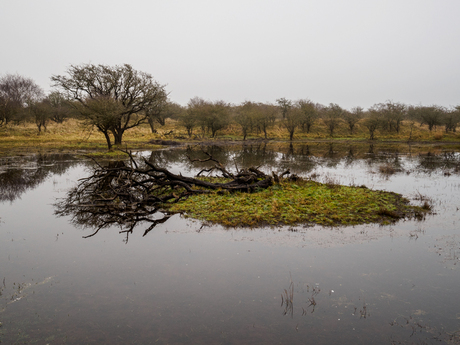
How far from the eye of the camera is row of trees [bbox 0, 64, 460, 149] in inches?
1572

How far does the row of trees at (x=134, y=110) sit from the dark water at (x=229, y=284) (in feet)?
99.7

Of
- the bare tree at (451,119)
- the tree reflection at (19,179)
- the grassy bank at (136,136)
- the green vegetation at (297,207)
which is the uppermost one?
the bare tree at (451,119)

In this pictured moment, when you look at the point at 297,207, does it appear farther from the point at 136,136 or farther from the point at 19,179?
the point at 136,136

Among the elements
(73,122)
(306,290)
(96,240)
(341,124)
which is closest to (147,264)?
(96,240)

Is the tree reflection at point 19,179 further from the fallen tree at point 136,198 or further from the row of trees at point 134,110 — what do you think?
the row of trees at point 134,110

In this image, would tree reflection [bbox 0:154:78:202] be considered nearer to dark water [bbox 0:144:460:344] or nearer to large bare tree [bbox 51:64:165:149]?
dark water [bbox 0:144:460:344]

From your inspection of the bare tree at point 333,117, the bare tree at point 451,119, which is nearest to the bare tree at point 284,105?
the bare tree at point 333,117

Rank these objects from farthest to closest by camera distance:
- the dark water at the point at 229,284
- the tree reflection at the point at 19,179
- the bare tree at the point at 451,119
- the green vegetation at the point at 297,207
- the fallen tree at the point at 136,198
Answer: the bare tree at the point at 451,119 → the tree reflection at the point at 19,179 → the fallen tree at the point at 136,198 → the green vegetation at the point at 297,207 → the dark water at the point at 229,284

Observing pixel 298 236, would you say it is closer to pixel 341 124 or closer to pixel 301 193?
pixel 301 193

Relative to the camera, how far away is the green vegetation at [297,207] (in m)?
10.9

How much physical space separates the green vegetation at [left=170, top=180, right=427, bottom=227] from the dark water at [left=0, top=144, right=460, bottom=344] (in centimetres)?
73

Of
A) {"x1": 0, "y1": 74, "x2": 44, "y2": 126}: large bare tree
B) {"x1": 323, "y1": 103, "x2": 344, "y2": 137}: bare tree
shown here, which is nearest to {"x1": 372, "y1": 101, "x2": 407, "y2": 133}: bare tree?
{"x1": 323, "y1": 103, "x2": 344, "y2": 137}: bare tree

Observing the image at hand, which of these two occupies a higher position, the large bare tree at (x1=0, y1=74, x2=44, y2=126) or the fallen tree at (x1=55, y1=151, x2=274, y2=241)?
the large bare tree at (x1=0, y1=74, x2=44, y2=126)

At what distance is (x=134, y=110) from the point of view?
42.7 meters
